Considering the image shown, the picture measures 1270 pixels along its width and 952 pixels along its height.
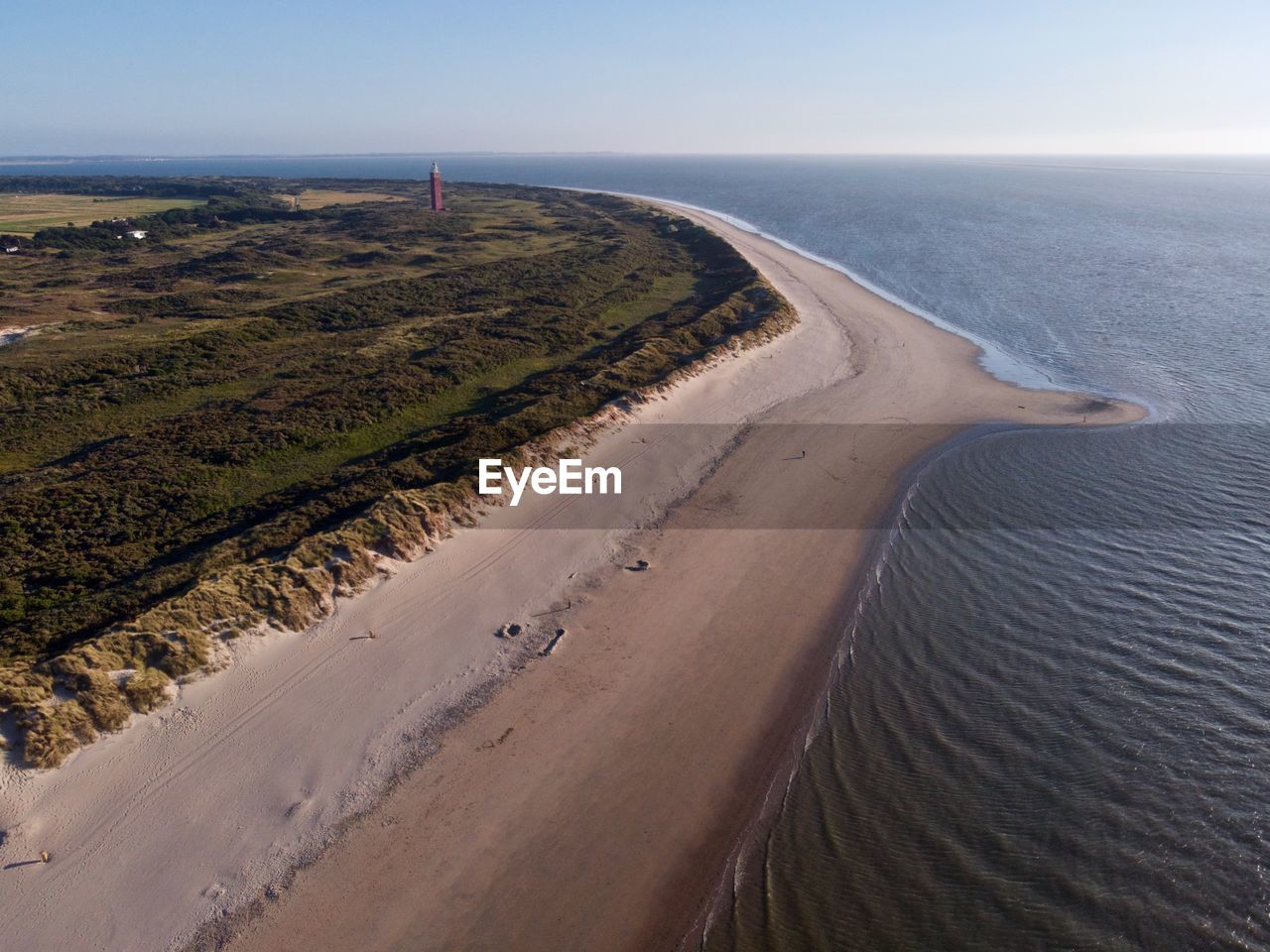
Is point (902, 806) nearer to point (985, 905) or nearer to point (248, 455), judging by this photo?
point (985, 905)

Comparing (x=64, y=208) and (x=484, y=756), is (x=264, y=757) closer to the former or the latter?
(x=484, y=756)

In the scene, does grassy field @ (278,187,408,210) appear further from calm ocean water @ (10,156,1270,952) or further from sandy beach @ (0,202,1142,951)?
calm ocean water @ (10,156,1270,952)

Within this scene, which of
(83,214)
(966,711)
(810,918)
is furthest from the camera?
(83,214)

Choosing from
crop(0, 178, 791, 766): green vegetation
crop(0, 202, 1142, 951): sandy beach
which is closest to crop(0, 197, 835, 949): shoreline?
crop(0, 202, 1142, 951): sandy beach

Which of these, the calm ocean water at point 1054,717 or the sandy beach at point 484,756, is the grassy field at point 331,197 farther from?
the calm ocean water at point 1054,717

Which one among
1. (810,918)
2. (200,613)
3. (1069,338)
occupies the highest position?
(1069,338)

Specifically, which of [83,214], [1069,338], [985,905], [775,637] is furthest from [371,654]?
[83,214]

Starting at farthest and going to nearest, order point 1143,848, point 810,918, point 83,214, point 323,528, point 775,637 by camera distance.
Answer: point 83,214 → point 323,528 → point 775,637 → point 1143,848 → point 810,918
